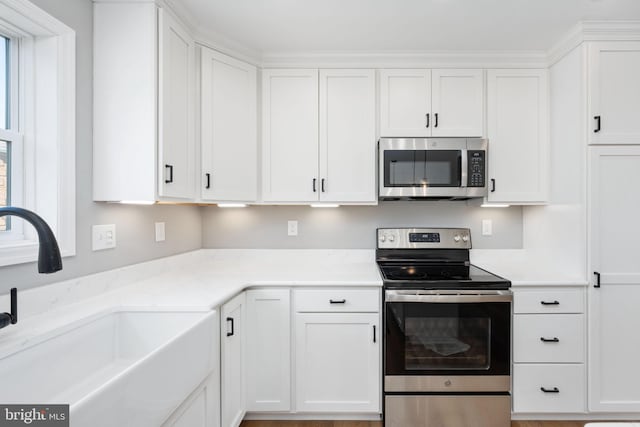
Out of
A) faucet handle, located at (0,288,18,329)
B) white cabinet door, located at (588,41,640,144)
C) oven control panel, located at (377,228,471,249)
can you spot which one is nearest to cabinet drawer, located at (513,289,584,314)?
oven control panel, located at (377,228,471,249)

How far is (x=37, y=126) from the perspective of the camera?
1396 millimetres

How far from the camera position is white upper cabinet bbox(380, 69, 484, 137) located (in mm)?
2283

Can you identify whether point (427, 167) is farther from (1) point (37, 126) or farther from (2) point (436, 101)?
(1) point (37, 126)

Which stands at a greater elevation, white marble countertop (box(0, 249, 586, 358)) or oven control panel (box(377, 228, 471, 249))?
oven control panel (box(377, 228, 471, 249))

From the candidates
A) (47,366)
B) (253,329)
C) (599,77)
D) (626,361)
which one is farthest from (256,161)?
(626,361)

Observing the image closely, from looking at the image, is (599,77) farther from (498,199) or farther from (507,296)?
(507,296)

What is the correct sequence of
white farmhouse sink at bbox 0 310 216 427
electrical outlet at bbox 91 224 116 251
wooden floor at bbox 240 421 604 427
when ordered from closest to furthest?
white farmhouse sink at bbox 0 310 216 427
electrical outlet at bbox 91 224 116 251
wooden floor at bbox 240 421 604 427

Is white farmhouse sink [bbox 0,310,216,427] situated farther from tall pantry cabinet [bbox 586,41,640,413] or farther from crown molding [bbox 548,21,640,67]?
crown molding [bbox 548,21,640,67]

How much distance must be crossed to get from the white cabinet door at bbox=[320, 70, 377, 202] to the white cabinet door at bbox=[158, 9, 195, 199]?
86cm

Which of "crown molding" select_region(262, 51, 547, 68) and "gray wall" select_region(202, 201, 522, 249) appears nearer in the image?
"crown molding" select_region(262, 51, 547, 68)

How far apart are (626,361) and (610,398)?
24 cm

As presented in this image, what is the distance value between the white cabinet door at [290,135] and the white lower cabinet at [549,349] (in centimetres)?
152

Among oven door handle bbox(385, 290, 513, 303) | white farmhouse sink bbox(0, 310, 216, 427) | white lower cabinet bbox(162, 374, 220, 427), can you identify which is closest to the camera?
white farmhouse sink bbox(0, 310, 216, 427)

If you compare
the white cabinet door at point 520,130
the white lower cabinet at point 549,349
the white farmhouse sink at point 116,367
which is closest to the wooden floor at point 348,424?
the white lower cabinet at point 549,349
